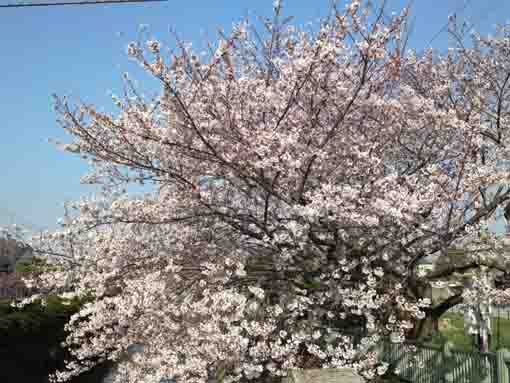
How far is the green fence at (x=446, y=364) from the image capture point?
622cm

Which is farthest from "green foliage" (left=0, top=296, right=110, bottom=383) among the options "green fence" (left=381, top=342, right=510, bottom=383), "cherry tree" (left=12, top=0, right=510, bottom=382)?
"green fence" (left=381, top=342, right=510, bottom=383)

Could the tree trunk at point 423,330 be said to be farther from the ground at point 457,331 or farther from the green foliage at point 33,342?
the green foliage at point 33,342

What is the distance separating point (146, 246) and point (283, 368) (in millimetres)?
2643

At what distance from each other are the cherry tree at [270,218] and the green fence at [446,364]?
28.9 inches

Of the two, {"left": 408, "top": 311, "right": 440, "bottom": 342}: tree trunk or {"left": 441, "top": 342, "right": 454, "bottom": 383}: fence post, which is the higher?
{"left": 408, "top": 311, "right": 440, "bottom": 342}: tree trunk

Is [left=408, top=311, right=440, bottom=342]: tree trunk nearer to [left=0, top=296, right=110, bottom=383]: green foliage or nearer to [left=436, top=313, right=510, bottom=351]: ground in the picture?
[left=436, top=313, right=510, bottom=351]: ground

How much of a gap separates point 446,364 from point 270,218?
339cm

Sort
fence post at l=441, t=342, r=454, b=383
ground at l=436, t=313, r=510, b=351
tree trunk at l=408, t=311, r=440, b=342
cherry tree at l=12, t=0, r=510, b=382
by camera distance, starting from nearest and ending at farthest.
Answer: cherry tree at l=12, t=0, r=510, b=382
fence post at l=441, t=342, r=454, b=383
tree trunk at l=408, t=311, r=440, b=342
ground at l=436, t=313, r=510, b=351

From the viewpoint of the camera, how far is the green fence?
20.4ft

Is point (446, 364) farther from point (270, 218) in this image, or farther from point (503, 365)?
point (270, 218)

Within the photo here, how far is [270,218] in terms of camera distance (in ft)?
20.3

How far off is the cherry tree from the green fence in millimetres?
733

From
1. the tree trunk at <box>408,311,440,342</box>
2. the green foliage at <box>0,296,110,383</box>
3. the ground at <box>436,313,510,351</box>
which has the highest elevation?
the ground at <box>436,313,510,351</box>

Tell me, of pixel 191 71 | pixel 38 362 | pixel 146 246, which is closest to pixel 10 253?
pixel 38 362
